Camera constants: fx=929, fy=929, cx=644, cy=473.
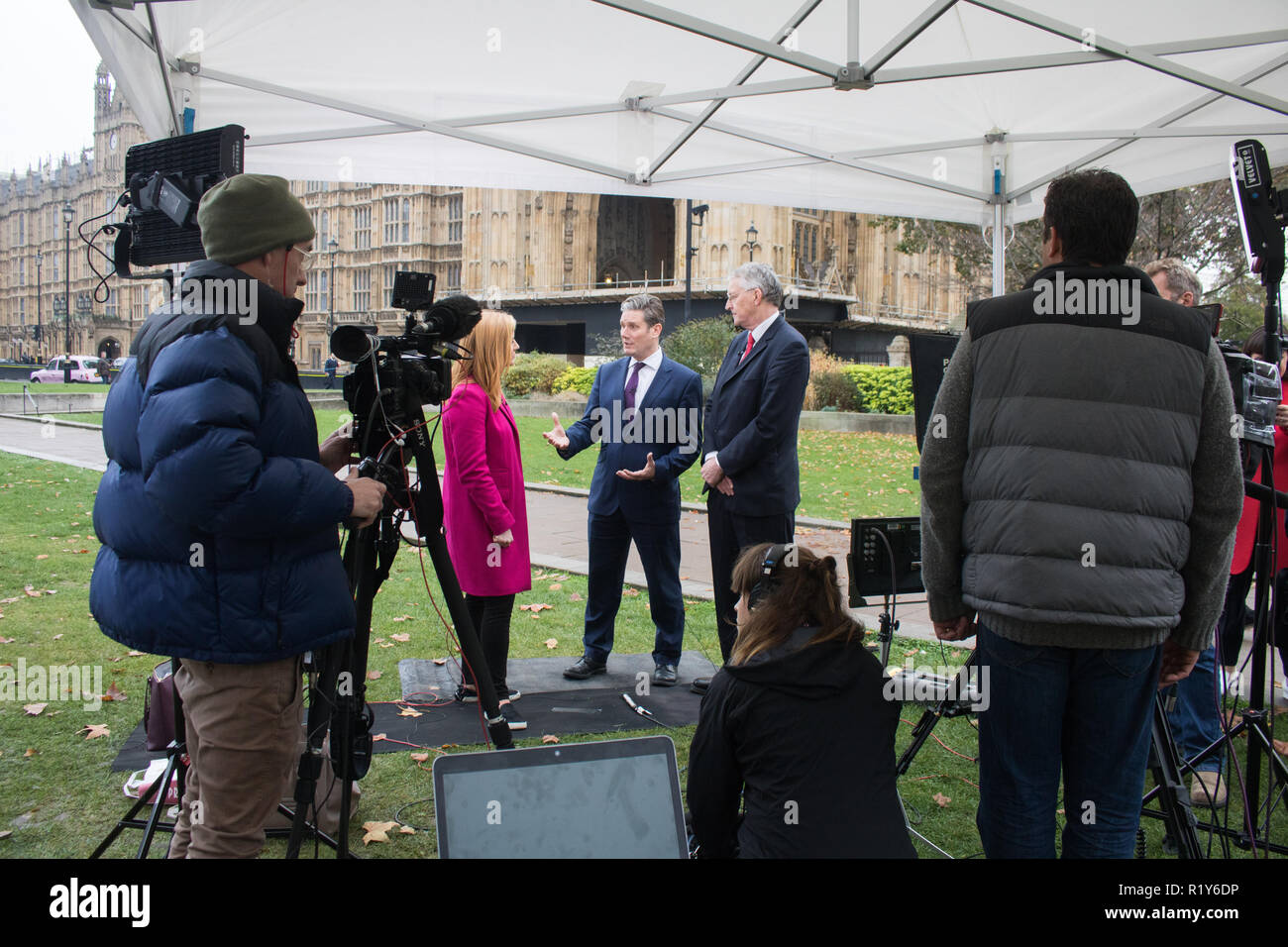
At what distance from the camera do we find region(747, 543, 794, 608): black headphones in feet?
8.02

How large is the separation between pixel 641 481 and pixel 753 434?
754 mm

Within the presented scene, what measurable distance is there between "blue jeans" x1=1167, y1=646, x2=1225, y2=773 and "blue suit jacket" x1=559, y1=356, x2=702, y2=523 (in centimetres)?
253

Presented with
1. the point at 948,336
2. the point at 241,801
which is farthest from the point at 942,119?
the point at 241,801

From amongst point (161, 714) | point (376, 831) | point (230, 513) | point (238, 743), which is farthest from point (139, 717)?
point (230, 513)

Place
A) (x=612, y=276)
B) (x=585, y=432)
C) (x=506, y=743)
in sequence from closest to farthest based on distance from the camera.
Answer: (x=506, y=743) → (x=585, y=432) → (x=612, y=276)

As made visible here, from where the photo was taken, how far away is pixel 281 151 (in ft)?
18.9

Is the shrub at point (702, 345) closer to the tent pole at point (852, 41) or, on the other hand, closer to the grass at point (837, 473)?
the grass at point (837, 473)

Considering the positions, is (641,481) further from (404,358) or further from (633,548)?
(633,548)

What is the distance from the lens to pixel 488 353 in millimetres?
4297

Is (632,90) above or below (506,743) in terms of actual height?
above

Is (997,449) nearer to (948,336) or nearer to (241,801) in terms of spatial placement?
(948,336)

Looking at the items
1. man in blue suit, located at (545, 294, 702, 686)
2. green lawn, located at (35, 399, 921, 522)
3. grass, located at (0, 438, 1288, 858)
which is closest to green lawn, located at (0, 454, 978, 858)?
grass, located at (0, 438, 1288, 858)

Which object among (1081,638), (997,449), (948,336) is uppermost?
(948,336)

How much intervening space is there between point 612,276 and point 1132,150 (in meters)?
51.8
